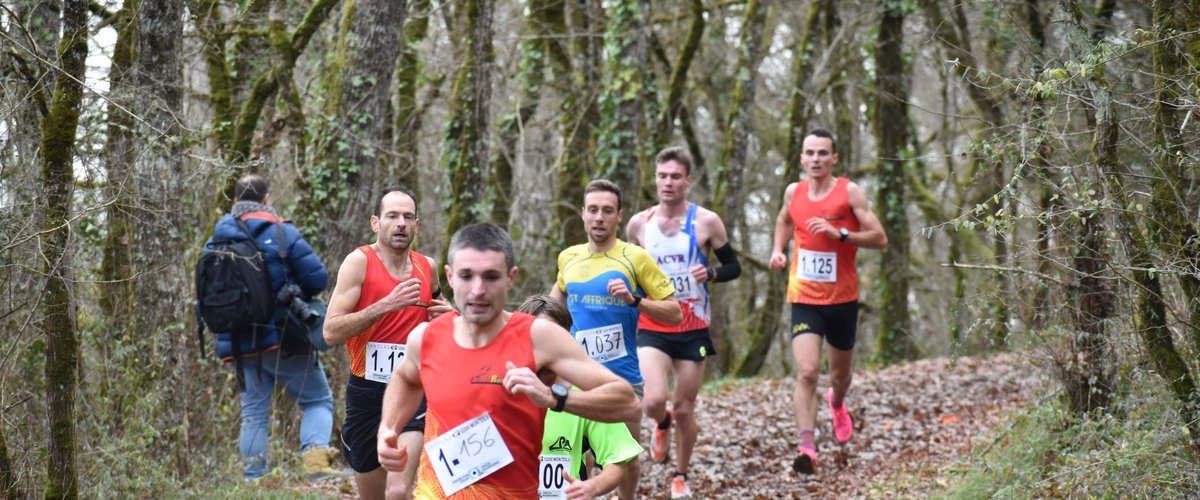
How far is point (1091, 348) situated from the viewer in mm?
6719

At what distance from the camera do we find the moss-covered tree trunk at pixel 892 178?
14906 millimetres

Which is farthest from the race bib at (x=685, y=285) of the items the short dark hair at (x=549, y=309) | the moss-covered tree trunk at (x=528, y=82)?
the moss-covered tree trunk at (x=528, y=82)

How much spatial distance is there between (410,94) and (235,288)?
5656 millimetres

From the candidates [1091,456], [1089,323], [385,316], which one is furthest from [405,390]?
[1089,323]

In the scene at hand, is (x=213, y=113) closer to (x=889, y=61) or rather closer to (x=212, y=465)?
(x=212, y=465)

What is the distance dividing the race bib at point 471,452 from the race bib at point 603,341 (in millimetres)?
2571

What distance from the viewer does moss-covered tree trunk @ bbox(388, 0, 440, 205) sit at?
478 inches

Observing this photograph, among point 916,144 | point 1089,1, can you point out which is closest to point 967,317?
point 916,144

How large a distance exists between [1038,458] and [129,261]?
18.2ft

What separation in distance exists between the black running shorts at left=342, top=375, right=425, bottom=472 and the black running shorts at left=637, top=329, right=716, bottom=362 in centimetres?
213

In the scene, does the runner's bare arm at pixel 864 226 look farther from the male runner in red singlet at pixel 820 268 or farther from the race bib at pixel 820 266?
the race bib at pixel 820 266

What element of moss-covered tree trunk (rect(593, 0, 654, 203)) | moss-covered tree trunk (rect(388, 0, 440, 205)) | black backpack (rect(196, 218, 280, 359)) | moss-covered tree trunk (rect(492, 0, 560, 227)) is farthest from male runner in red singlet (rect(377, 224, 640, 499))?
moss-covered tree trunk (rect(492, 0, 560, 227))

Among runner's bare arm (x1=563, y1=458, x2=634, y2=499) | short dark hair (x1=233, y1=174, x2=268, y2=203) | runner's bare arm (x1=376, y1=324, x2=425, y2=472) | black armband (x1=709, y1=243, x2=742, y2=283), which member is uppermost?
short dark hair (x1=233, y1=174, x2=268, y2=203)

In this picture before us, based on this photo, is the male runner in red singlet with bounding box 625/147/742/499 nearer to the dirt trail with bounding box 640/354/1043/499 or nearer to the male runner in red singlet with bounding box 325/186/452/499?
the dirt trail with bounding box 640/354/1043/499
